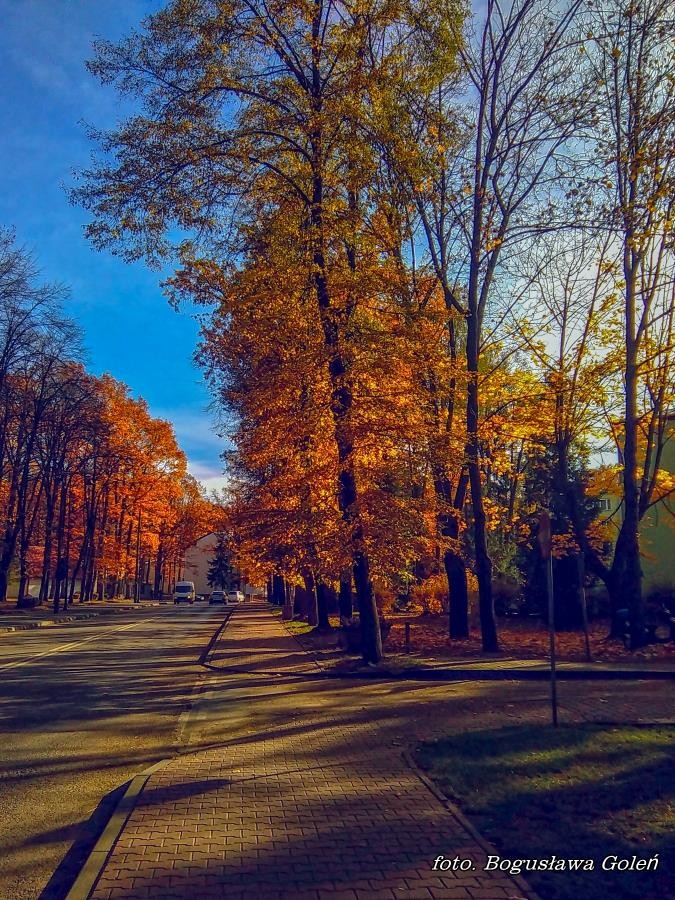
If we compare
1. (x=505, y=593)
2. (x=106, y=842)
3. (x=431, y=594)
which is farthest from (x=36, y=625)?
(x=106, y=842)

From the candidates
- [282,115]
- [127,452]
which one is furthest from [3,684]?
[127,452]

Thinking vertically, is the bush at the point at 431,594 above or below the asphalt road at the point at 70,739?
above

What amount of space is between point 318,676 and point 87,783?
8276 millimetres

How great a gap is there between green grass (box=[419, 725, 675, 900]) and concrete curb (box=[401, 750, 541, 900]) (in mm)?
67

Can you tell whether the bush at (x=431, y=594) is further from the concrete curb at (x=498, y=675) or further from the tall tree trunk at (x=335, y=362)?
the concrete curb at (x=498, y=675)

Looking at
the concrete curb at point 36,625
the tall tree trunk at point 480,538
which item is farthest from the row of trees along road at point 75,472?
the tall tree trunk at point 480,538

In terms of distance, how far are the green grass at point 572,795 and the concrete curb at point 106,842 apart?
2.58 m

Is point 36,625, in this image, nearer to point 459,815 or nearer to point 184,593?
point 459,815

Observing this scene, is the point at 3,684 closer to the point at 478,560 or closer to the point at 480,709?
the point at 480,709

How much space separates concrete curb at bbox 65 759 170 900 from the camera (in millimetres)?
4582

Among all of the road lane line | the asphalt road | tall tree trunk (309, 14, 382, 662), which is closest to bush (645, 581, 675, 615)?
tall tree trunk (309, 14, 382, 662)

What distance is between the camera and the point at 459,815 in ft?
19.2

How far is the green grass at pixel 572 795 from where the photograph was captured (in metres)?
4.64

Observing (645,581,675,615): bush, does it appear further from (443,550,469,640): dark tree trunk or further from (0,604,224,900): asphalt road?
(0,604,224,900): asphalt road
